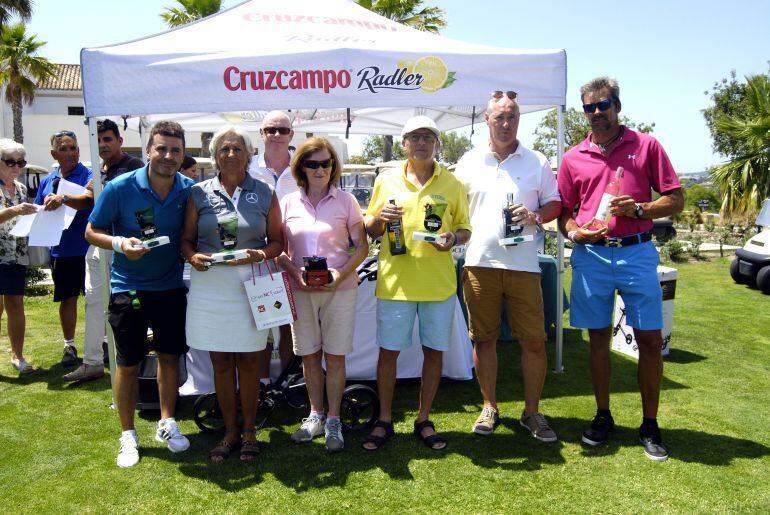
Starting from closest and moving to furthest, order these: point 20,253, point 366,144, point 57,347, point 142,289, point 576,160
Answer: point 142,289, point 576,160, point 20,253, point 57,347, point 366,144

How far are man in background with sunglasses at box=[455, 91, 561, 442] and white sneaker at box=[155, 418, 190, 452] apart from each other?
68.5 inches

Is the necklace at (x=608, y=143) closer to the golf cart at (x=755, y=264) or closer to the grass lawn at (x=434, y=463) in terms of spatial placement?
the grass lawn at (x=434, y=463)

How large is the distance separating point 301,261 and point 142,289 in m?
0.87

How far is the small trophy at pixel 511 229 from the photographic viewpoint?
3.19m

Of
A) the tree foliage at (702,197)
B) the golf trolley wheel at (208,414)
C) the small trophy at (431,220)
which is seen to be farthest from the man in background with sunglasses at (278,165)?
the tree foliage at (702,197)

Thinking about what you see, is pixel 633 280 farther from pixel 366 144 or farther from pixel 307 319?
pixel 366 144

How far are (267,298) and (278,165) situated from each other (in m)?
1.52

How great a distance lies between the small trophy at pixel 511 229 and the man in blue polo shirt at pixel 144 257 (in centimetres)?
176

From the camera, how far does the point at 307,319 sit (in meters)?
3.29

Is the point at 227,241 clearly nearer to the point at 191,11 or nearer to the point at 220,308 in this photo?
the point at 220,308

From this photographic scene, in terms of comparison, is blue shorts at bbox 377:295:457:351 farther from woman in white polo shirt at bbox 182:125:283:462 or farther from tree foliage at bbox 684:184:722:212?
tree foliage at bbox 684:184:722:212

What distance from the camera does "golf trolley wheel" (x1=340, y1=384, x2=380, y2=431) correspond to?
354 centimetres

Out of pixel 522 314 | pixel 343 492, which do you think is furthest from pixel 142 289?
pixel 522 314

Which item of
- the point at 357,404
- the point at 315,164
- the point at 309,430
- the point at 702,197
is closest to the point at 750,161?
the point at 702,197
